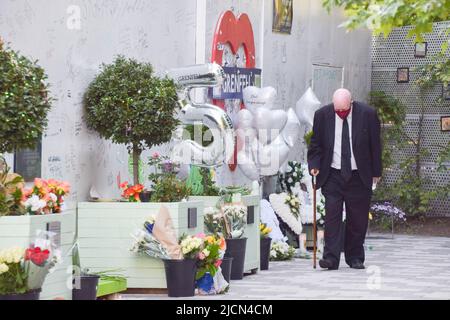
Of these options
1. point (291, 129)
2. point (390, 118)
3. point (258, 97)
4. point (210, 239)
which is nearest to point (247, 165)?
point (258, 97)

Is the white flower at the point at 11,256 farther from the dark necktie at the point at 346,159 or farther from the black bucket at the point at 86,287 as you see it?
the dark necktie at the point at 346,159

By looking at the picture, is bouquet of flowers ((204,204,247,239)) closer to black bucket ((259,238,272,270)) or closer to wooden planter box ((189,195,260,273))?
wooden planter box ((189,195,260,273))

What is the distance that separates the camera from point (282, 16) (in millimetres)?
14344

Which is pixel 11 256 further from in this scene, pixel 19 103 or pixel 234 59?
pixel 234 59

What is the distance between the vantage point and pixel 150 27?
10875 mm

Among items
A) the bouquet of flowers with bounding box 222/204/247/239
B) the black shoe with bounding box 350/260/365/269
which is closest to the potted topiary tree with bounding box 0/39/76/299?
the bouquet of flowers with bounding box 222/204/247/239

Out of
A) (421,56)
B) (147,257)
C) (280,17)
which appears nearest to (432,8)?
(147,257)

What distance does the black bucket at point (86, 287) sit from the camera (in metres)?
7.84

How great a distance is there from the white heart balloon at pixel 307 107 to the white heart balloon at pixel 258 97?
152cm

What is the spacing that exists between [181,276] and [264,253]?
2387 millimetres

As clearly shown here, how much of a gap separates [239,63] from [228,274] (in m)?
4.01

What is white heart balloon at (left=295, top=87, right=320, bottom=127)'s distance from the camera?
1417 cm

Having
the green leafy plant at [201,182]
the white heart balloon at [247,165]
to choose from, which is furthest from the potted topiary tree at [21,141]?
the white heart balloon at [247,165]

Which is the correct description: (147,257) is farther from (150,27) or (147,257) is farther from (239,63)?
(239,63)
